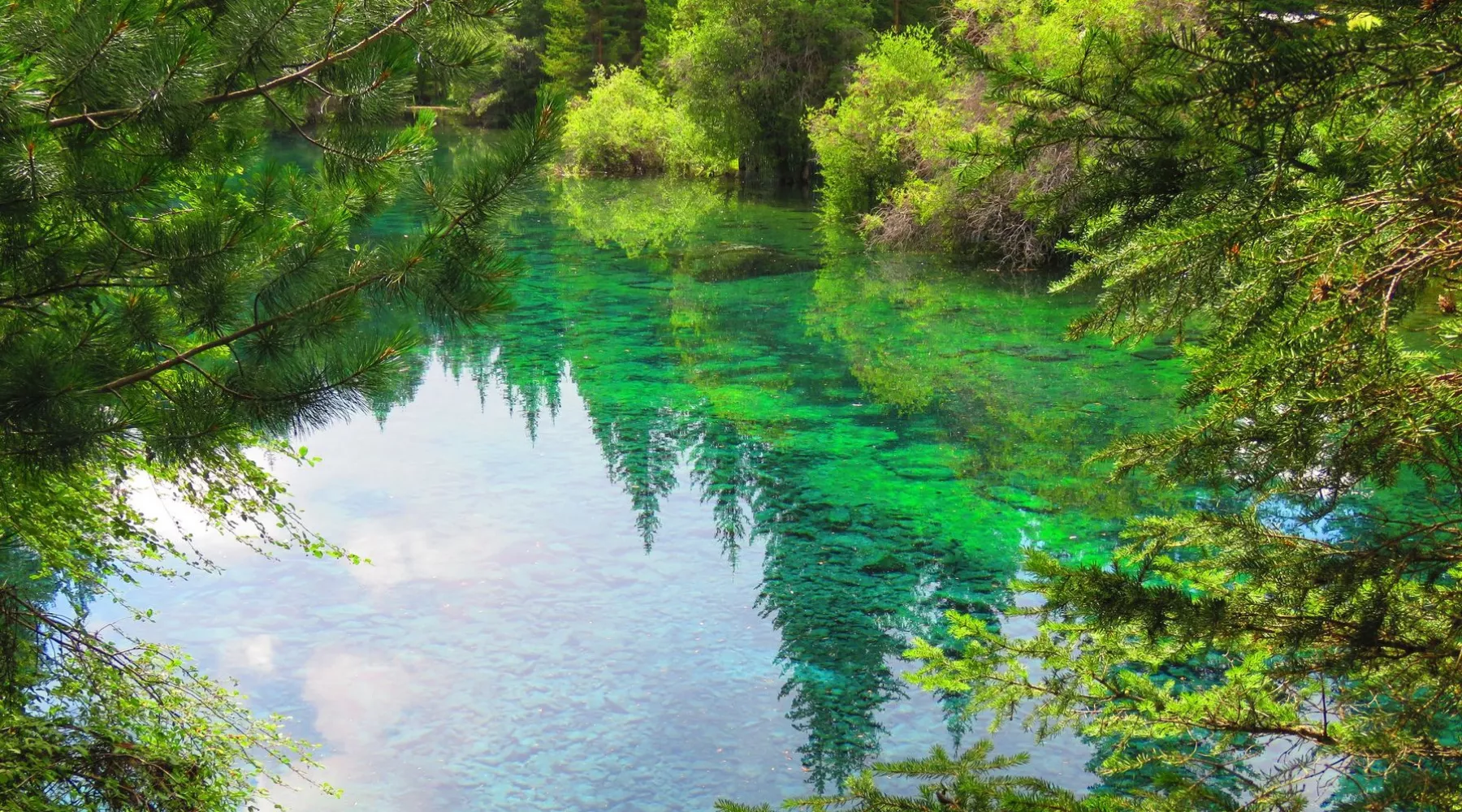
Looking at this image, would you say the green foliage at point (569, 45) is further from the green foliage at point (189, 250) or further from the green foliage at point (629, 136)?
the green foliage at point (189, 250)

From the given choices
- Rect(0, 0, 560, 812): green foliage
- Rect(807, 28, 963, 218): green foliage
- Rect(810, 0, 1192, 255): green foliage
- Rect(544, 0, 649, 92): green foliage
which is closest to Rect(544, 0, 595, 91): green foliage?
Rect(544, 0, 649, 92): green foliage

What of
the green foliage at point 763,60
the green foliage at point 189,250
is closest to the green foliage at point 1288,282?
the green foliage at point 189,250

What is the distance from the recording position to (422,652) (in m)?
6.72

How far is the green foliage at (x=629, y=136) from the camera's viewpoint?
33391 millimetres

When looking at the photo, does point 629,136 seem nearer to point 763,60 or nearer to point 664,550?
point 763,60

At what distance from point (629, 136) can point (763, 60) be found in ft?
23.7

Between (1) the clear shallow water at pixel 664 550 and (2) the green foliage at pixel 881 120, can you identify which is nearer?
(1) the clear shallow water at pixel 664 550

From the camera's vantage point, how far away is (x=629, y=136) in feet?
112

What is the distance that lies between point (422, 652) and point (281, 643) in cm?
87

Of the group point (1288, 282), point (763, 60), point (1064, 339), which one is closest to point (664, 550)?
point (1064, 339)

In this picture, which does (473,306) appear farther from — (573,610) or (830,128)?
(830,128)

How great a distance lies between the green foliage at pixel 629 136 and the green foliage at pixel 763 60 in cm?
359

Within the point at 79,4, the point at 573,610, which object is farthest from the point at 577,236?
the point at 79,4

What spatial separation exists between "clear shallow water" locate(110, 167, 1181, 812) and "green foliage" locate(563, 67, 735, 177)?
63.5 ft
